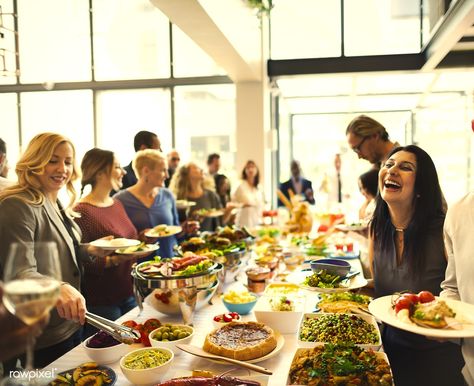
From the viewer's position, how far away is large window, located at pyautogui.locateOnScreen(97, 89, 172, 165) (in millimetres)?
7105

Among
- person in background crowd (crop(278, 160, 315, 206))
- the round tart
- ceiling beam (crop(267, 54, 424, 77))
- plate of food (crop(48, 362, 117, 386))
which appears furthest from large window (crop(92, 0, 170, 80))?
plate of food (crop(48, 362, 117, 386))

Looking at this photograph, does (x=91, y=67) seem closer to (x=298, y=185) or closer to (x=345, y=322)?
(x=298, y=185)

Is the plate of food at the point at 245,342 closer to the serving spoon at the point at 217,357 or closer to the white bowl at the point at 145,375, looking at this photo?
the serving spoon at the point at 217,357

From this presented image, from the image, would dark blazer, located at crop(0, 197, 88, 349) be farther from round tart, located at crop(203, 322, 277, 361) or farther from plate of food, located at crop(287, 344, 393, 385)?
plate of food, located at crop(287, 344, 393, 385)

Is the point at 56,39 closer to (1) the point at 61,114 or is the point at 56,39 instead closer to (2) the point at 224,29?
(1) the point at 61,114

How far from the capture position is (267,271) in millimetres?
2326

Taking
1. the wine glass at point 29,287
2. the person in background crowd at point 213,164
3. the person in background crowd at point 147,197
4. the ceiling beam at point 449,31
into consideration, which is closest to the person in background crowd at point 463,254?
the wine glass at point 29,287

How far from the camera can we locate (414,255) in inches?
75.9

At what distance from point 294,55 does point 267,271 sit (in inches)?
195

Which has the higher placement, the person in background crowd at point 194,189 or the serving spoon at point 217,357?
the person in background crowd at point 194,189

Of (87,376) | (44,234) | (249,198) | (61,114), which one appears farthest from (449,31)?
(61,114)

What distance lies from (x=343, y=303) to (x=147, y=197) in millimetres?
1783

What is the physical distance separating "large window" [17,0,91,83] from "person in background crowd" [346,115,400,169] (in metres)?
5.43

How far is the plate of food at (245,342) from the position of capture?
1464mm
